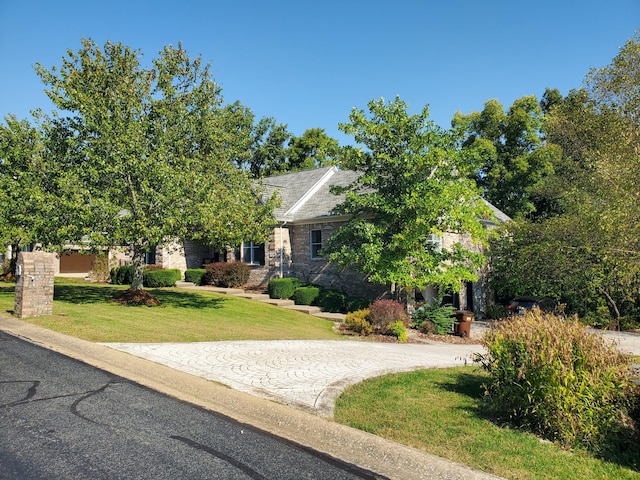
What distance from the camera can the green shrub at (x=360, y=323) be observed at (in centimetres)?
1484

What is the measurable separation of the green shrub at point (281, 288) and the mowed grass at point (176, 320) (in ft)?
4.18

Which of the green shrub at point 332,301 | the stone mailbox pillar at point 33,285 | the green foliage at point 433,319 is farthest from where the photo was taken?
the green shrub at point 332,301

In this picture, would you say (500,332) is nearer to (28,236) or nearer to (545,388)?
(545,388)

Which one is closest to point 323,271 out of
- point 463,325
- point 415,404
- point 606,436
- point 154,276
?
point 463,325

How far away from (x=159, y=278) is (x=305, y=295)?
885cm

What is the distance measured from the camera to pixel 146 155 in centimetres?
1540

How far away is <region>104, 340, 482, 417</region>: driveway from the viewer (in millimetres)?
6652

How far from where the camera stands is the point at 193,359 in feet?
27.5

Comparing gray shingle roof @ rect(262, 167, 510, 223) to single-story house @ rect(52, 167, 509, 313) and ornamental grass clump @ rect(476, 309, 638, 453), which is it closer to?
single-story house @ rect(52, 167, 509, 313)

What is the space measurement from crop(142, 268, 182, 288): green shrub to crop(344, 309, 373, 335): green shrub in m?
12.2

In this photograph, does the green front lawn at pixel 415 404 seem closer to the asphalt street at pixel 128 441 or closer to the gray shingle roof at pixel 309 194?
the asphalt street at pixel 128 441

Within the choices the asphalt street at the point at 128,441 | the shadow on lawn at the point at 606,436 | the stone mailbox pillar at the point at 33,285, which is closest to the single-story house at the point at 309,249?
Answer: the stone mailbox pillar at the point at 33,285

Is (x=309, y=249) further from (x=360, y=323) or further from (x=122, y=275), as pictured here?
(x=122, y=275)

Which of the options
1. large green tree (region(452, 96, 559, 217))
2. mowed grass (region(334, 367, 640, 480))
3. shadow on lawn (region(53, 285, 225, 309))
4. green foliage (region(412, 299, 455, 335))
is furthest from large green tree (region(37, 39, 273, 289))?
large green tree (region(452, 96, 559, 217))
